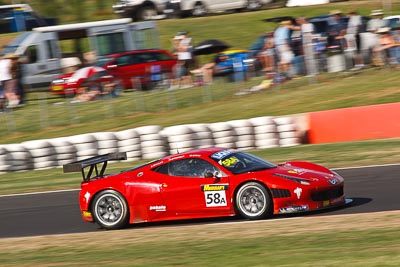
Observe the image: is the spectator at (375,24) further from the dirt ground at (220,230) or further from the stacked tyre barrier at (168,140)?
the dirt ground at (220,230)

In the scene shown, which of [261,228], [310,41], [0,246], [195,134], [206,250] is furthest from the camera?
[310,41]

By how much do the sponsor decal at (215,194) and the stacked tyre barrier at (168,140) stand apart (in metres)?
6.11

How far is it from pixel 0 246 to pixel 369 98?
1071 centimetres

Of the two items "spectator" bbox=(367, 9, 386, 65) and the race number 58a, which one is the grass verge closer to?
the race number 58a

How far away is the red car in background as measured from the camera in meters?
21.0

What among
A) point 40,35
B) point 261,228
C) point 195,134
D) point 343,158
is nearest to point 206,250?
point 261,228

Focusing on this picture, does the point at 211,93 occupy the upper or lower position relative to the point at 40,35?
lower

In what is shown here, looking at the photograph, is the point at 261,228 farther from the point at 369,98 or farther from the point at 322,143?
the point at 369,98

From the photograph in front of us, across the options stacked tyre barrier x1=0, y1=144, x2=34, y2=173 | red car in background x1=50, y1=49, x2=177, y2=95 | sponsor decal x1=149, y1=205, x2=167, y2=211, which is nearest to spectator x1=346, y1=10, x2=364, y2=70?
red car in background x1=50, y1=49, x2=177, y2=95

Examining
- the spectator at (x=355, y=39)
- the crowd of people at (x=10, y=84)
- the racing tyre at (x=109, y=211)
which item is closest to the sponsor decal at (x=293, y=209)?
the racing tyre at (x=109, y=211)

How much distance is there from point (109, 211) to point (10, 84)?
10.8 meters

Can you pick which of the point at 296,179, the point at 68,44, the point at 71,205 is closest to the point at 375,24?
the point at 68,44

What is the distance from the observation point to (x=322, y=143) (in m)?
16.5

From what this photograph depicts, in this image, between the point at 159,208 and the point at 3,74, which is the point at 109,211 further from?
the point at 3,74
